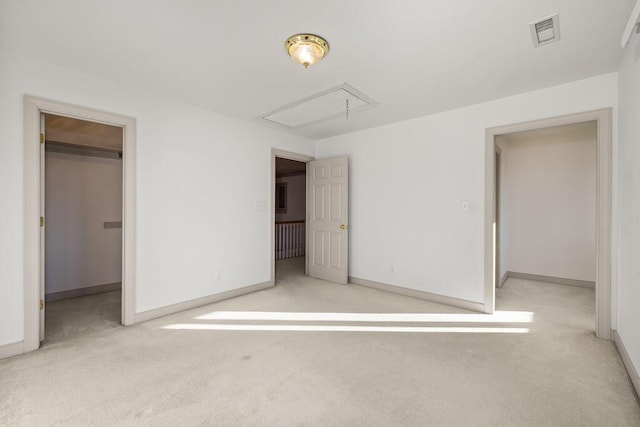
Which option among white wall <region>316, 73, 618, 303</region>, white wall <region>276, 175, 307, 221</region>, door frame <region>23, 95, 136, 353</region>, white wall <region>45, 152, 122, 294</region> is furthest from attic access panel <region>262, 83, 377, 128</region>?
white wall <region>276, 175, 307, 221</region>

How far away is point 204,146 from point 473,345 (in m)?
3.73

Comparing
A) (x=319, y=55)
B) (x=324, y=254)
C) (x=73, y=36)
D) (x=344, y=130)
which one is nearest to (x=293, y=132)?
(x=344, y=130)

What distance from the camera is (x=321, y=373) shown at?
7.18ft

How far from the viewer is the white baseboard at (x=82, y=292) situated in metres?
3.90

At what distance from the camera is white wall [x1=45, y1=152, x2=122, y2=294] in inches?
155

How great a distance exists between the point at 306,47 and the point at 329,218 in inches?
124

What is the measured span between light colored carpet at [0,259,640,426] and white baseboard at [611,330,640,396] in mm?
63

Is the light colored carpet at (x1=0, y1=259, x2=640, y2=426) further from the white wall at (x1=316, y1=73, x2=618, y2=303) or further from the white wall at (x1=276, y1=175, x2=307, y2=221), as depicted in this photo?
the white wall at (x1=276, y1=175, x2=307, y2=221)

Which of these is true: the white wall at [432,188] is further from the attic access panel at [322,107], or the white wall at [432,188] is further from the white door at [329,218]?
the attic access panel at [322,107]

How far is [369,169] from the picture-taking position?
15.2 ft

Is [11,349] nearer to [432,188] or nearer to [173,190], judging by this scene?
[173,190]

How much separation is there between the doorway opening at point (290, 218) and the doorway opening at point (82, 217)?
264 cm

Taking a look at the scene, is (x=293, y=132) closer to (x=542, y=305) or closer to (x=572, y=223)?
(x=542, y=305)

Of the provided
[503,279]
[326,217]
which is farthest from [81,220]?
[503,279]
